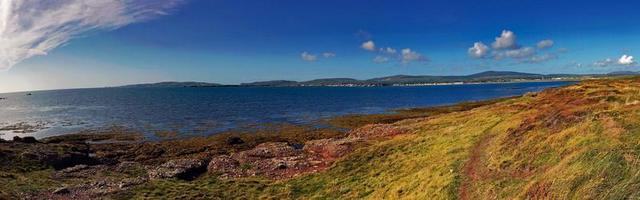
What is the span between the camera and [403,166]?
35031mm

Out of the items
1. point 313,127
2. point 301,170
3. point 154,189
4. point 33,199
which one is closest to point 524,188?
point 301,170

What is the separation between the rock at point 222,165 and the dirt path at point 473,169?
23.9 meters

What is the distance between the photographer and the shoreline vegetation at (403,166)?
19.9 m

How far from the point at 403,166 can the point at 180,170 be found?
21.9 metres

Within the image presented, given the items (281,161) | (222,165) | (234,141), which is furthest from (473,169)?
(234,141)

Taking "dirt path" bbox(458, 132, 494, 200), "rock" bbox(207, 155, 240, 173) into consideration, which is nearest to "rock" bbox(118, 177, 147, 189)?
"rock" bbox(207, 155, 240, 173)

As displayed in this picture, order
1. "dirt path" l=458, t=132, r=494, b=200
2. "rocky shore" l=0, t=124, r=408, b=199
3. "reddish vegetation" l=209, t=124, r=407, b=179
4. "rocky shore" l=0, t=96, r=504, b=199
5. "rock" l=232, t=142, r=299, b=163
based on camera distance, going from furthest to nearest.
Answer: "rock" l=232, t=142, r=299, b=163 → "reddish vegetation" l=209, t=124, r=407, b=179 → "rocky shore" l=0, t=124, r=408, b=199 → "rocky shore" l=0, t=96, r=504, b=199 → "dirt path" l=458, t=132, r=494, b=200

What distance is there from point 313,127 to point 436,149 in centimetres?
5143

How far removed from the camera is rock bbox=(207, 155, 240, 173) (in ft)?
139

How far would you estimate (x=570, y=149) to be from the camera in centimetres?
2294

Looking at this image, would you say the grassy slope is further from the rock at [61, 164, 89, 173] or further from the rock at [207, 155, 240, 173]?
the rock at [61, 164, 89, 173]

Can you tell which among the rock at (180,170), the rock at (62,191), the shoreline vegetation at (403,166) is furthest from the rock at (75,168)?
the rock at (62,191)

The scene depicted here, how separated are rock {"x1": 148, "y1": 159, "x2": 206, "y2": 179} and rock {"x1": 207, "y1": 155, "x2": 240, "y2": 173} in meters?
1.02

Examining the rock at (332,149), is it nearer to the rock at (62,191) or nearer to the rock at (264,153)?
the rock at (264,153)
